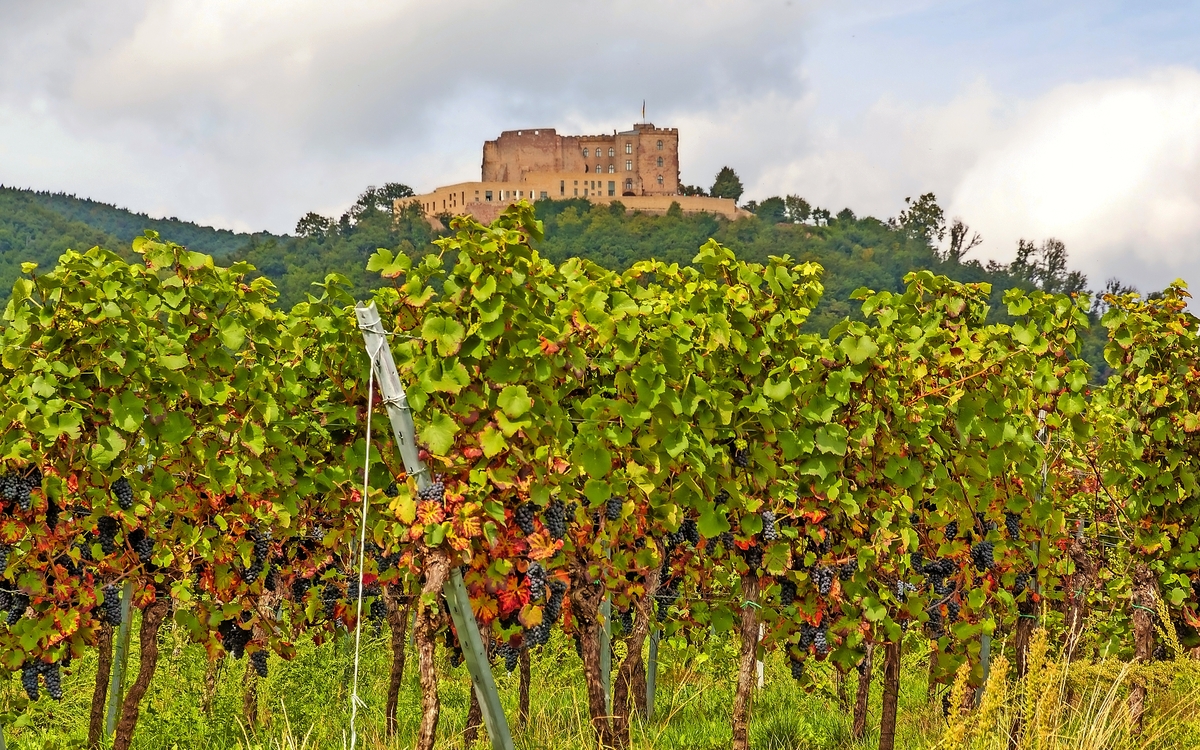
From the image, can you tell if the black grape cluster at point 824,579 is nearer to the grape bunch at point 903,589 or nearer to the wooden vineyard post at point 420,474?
the grape bunch at point 903,589

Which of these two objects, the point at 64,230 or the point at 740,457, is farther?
the point at 64,230

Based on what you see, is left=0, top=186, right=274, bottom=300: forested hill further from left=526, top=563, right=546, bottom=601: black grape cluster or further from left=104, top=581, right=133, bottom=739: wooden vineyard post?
left=526, top=563, right=546, bottom=601: black grape cluster

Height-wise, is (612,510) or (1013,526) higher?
(612,510)

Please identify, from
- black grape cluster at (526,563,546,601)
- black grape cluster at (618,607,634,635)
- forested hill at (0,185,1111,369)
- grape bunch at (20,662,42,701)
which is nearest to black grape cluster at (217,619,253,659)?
grape bunch at (20,662,42,701)

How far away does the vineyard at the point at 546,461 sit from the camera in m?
4.12

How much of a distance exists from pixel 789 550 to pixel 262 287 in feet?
8.61

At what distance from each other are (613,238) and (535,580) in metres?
73.8

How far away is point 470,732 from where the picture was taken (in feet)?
19.6

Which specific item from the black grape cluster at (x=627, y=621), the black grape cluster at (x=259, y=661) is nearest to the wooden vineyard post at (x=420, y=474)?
the black grape cluster at (x=259, y=661)

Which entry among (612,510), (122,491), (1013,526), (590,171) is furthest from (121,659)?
(590,171)

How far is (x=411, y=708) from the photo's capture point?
24.0ft

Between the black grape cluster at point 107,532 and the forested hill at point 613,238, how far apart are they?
193ft

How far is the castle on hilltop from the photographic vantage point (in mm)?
Answer: 82188

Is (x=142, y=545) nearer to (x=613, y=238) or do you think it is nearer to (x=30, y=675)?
(x=30, y=675)
